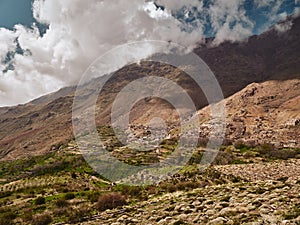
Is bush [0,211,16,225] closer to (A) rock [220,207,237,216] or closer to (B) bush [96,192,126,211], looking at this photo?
(B) bush [96,192,126,211]

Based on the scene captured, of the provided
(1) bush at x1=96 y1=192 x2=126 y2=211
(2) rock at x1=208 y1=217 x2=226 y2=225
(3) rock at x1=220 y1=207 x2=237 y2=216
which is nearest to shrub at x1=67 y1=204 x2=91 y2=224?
(1) bush at x1=96 y1=192 x2=126 y2=211

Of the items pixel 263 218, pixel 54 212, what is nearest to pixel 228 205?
pixel 263 218

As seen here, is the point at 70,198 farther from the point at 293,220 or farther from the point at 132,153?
the point at 132,153

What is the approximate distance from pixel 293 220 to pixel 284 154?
147 meters

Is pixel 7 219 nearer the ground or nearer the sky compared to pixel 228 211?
nearer the ground

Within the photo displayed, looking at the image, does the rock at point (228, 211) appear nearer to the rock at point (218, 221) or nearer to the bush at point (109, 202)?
the rock at point (218, 221)

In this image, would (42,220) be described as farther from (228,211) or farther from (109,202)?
(228,211)

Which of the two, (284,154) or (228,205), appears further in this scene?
(284,154)

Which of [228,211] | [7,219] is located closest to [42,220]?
[7,219]

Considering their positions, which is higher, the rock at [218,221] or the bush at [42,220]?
the rock at [218,221]

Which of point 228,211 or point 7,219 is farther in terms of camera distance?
point 7,219

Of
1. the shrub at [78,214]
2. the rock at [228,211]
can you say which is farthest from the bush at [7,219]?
the rock at [228,211]

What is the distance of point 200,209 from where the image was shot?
2594cm

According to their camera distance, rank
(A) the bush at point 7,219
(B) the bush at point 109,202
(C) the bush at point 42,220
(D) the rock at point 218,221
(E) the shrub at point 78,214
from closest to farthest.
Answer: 1. (D) the rock at point 218,221
2. (E) the shrub at point 78,214
3. (C) the bush at point 42,220
4. (A) the bush at point 7,219
5. (B) the bush at point 109,202
